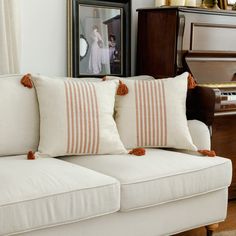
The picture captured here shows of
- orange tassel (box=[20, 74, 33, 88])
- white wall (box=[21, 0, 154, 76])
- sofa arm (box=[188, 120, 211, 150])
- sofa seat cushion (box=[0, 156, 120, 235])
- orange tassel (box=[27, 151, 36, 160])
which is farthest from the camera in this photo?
white wall (box=[21, 0, 154, 76])

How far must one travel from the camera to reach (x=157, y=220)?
2383 mm

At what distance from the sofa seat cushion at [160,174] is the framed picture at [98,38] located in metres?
0.92

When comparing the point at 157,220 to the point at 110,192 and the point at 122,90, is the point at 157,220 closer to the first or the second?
the point at 110,192

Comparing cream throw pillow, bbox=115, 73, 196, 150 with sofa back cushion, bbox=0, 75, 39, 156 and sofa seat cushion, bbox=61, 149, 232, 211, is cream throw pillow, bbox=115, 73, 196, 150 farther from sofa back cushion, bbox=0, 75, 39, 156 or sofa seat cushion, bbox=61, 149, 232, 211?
sofa back cushion, bbox=0, 75, 39, 156

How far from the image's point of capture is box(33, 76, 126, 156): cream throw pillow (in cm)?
246

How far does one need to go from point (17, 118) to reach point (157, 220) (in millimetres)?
879

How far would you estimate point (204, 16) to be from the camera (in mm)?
3279

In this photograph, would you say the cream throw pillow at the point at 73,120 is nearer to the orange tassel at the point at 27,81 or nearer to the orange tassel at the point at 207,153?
the orange tassel at the point at 27,81

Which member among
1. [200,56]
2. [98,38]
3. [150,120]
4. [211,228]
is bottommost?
[211,228]

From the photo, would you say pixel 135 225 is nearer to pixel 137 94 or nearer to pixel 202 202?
pixel 202 202

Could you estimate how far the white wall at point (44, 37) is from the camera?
3.04m

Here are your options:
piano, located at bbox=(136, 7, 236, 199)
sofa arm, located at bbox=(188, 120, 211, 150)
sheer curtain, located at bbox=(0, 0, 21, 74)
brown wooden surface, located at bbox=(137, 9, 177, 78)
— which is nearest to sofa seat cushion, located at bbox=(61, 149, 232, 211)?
sofa arm, located at bbox=(188, 120, 211, 150)

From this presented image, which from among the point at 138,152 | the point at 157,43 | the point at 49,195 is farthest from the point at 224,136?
the point at 49,195

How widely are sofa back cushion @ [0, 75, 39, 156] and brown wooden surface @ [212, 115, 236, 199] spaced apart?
4.21 feet
